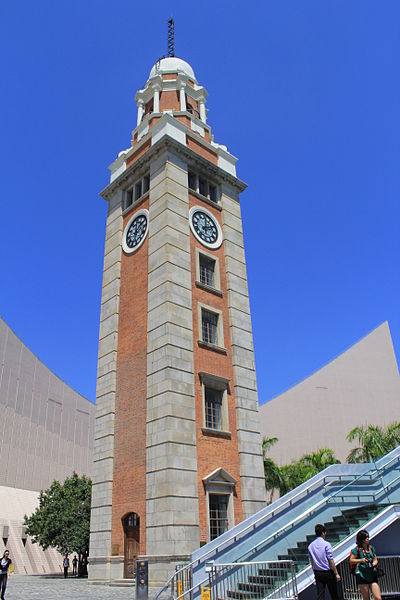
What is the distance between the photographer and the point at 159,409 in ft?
64.0

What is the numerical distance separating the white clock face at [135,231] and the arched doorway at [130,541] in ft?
40.5

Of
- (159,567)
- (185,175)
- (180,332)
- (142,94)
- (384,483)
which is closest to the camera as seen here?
(384,483)

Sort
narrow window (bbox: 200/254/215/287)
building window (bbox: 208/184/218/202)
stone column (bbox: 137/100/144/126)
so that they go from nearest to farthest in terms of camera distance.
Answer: narrow window (bbox: 200/254/215/287) < building window (bbox: 208/184/218/202) < stone column (bbox: 137/100/144/126)

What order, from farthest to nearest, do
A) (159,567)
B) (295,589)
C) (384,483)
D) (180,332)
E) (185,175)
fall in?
(185,175), (180,332), (159,567), (384,483), (295,589)

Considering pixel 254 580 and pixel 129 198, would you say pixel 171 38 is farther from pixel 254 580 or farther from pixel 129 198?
pixel 254 580

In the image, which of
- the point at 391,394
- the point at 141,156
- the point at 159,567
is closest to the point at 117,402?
the point at 159,567

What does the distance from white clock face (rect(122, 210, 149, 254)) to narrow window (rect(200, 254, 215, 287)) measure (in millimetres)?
3119

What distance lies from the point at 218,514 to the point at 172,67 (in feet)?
87.8

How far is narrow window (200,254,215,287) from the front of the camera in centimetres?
2438

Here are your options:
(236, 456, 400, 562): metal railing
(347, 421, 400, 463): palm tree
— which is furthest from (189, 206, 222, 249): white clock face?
(347, 421, 400, 463): palm tree

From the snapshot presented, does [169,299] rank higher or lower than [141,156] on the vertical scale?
lower

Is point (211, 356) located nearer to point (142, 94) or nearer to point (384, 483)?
point (384, 483)

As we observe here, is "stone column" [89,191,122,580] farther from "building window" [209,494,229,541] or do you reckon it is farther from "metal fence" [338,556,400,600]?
"metal fence" [338,556,400,600]

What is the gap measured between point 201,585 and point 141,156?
817 inches
